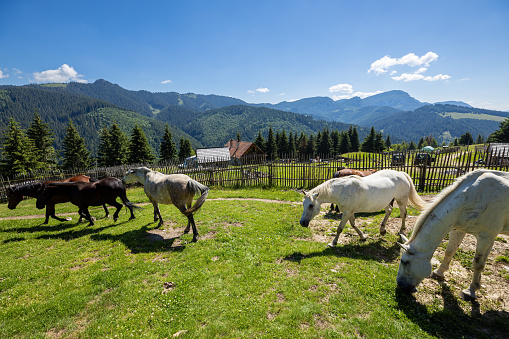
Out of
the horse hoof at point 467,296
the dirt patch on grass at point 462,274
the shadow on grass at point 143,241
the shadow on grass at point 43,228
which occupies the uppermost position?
the horse hoof at point 467,296

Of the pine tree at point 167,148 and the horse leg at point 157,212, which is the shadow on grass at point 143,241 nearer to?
the horse leg at point 157,212

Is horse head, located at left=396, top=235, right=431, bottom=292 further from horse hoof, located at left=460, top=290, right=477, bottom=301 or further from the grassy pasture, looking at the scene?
horse hoof, located at left=460, top=290, right=477, bottom=301

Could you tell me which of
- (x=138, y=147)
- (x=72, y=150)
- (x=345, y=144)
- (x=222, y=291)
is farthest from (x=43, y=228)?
(x=345, y=144)

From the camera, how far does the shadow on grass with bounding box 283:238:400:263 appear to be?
5781 millimetres

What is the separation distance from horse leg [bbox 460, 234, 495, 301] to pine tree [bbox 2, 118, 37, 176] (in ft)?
112

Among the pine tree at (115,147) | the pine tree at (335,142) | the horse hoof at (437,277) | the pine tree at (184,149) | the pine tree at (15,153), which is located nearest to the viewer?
the horse hoof at (437,277)

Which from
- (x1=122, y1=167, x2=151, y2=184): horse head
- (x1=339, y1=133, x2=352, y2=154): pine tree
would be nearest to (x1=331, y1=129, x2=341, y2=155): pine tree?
(x1=339, y1=133, x2=352, y2=154): pine tree

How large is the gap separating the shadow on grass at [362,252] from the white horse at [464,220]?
1.57 meters

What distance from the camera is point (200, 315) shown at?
396 cm

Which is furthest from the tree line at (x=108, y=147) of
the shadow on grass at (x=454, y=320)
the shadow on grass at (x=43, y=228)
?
the shadow on grass at (x=43, y=228)

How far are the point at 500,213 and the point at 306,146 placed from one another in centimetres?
6503

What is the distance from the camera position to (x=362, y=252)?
20.0ft

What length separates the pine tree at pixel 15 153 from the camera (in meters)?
22.0

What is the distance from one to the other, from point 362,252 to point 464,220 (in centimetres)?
270
